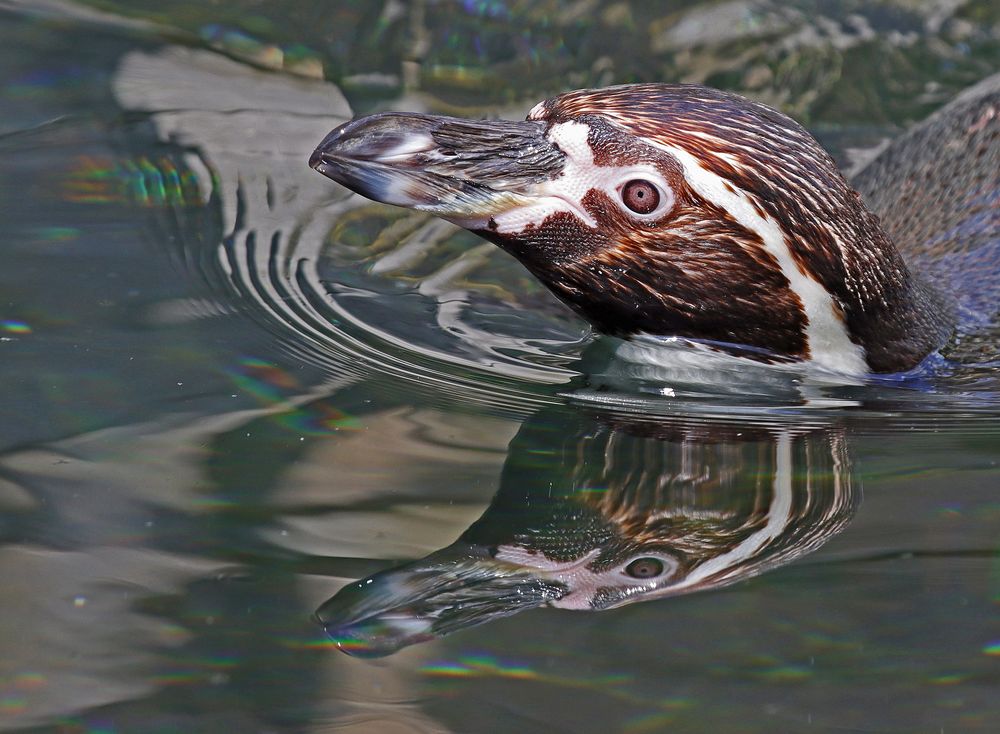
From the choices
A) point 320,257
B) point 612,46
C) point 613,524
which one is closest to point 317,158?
point 320,257

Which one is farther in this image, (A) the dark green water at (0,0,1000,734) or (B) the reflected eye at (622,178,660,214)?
(B) the reflected eye at (622,178,660,214)

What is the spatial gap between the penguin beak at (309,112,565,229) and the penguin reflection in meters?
0.64

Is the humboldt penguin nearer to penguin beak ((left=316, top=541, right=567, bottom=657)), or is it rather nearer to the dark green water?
the dark green water

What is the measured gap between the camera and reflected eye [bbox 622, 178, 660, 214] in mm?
Answer: 4039

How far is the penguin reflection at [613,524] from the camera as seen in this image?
2828 mm

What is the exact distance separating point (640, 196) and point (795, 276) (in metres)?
0.51

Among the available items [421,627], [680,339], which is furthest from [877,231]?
[421,627]

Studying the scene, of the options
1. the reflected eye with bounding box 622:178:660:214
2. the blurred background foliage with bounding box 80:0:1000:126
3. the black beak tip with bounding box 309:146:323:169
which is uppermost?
the blurred background foliage with bounding box 80:0:1000:126

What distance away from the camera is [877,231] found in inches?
165

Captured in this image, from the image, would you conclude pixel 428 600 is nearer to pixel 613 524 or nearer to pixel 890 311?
pixel 613 524

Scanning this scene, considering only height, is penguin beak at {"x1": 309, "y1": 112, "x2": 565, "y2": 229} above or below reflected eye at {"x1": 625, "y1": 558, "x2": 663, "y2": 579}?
above

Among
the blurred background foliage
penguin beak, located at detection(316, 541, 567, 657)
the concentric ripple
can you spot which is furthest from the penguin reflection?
the blurred background foliage

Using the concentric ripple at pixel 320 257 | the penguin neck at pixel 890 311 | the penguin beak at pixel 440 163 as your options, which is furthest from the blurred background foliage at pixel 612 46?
the penguin neck at pixel 890 311

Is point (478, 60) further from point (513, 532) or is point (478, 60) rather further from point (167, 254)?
point (513, 532)
